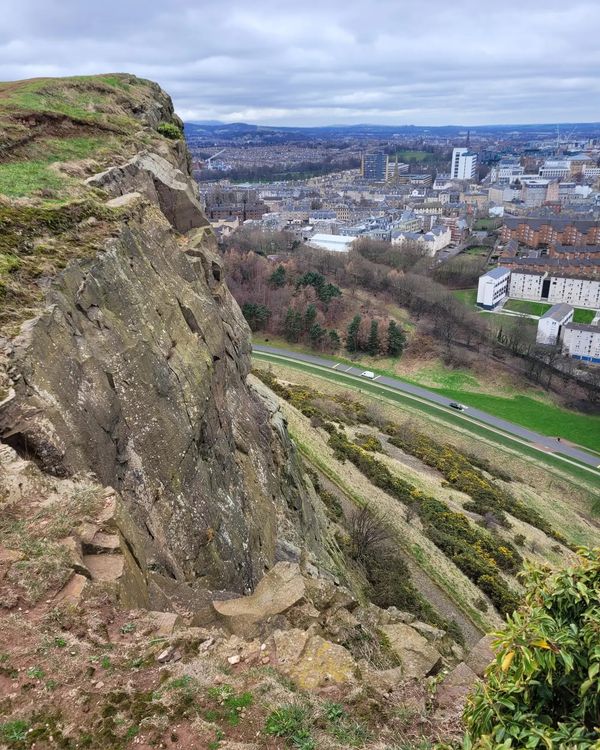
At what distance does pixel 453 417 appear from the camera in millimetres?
58188

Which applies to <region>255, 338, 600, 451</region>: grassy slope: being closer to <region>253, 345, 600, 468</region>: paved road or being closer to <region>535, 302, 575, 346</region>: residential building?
<region>253, 345, 600, 468</region>: paved road

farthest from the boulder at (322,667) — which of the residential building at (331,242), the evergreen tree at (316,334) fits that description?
the residential building at (331,242)

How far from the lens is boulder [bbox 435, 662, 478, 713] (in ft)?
28.3

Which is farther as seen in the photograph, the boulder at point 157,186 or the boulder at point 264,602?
the boulder at point 157,186

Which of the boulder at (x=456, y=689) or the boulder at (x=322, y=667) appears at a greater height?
the boulder at (x=322, y=667)

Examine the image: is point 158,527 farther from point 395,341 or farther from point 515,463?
point 395,341

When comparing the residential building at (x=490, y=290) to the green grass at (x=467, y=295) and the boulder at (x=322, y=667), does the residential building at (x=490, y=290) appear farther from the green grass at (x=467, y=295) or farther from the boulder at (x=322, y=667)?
the boulder at (x=322, y=667)

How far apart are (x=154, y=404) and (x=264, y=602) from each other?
5.65 metres

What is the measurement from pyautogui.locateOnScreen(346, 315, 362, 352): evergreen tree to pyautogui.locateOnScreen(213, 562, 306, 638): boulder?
62.3 meters

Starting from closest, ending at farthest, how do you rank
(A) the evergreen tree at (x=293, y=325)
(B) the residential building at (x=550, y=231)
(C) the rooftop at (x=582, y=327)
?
(A) the evergreen tree at (x=293, y=325), (C) the rooftop at (x=582, y=327), (B) the residential building at (x=550, y=231)

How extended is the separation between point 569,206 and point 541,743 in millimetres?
196606

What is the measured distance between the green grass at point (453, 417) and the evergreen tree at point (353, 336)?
25.1 feet

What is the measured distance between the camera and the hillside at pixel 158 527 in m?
7.57

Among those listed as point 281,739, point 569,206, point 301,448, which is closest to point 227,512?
point 281,739
